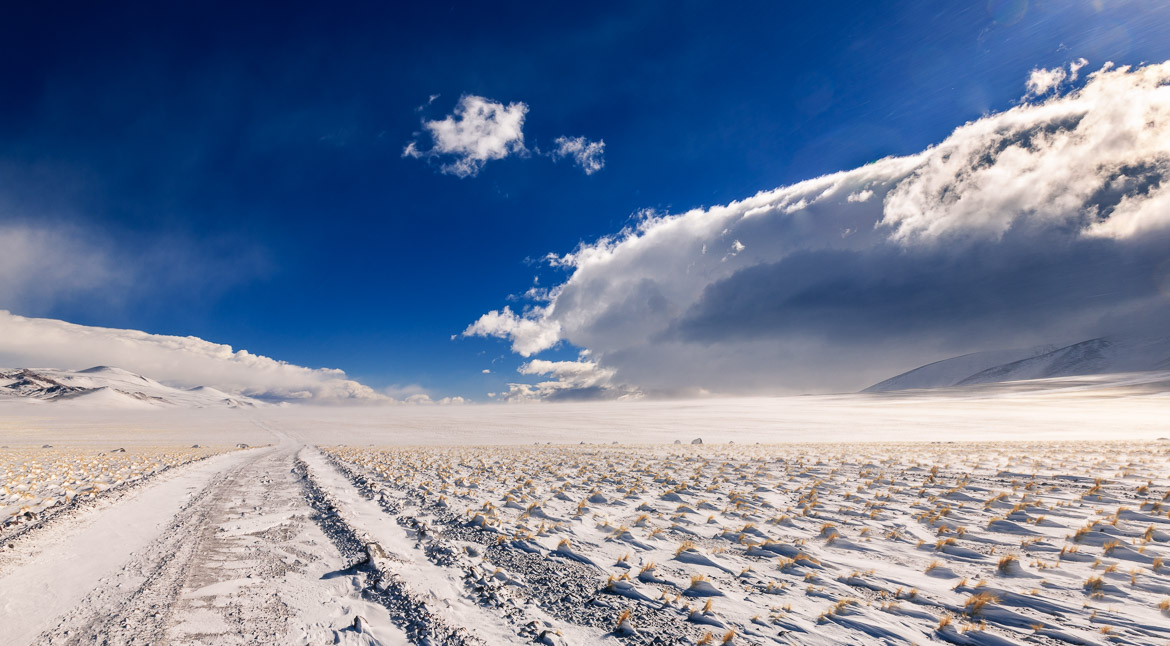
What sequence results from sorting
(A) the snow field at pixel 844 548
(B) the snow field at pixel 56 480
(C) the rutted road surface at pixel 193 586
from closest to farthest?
(C) the rutted road surface at pixel 193 586
(A) the snow field at pixel 844 548
(B) the snow field at pixel 56 480

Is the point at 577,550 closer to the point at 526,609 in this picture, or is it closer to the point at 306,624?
the point at 526,609

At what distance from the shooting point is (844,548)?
7.75 m

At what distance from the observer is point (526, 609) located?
18.5 feet

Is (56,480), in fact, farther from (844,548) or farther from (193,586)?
(844,548)

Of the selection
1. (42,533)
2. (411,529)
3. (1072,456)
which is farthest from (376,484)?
(1072,456)

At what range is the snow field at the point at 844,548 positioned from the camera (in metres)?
5.10

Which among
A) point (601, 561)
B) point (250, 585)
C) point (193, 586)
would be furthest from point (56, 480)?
point (601, 561)

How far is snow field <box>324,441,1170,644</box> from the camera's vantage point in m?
5.10

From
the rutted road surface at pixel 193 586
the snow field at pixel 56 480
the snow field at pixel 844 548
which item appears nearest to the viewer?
the rutted road surface at pixel 193 586

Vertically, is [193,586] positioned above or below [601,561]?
above

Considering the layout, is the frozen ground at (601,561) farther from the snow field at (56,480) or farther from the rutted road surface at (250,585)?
the snow field at (56,480)

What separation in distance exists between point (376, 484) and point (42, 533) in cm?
697

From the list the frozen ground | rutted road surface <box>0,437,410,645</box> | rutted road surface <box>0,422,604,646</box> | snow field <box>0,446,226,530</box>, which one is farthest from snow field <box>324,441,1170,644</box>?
snow field <box>0,446,226,530</box>

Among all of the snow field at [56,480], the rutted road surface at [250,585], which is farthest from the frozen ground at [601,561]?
the snow field at [56,480]
